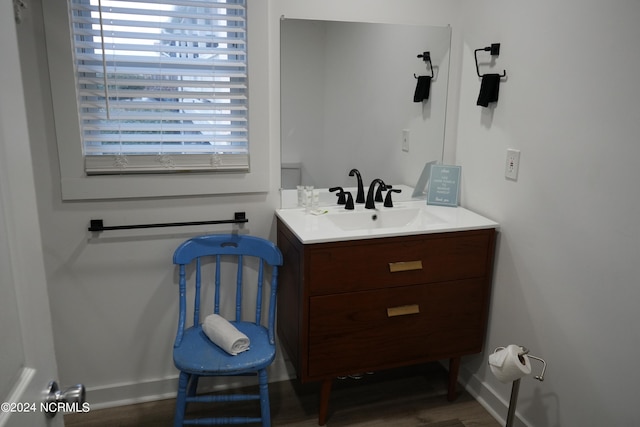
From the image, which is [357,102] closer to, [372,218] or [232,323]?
[372,218]

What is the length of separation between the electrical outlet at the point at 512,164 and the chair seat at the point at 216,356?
1.23m

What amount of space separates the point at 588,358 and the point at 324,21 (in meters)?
1.72

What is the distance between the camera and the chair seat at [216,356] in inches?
69.7

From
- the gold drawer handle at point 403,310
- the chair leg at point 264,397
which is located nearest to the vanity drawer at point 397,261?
the gold drawer handle at point 403,310

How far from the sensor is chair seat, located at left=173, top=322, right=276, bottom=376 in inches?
69.7

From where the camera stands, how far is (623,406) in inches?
62.8

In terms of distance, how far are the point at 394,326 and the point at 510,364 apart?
506mm

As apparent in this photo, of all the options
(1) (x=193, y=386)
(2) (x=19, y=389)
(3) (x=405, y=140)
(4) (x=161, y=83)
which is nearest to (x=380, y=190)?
(3) (x=405, y=140)

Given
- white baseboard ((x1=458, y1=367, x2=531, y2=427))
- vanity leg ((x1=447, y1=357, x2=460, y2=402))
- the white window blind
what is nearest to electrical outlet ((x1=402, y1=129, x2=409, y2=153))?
the white window blind

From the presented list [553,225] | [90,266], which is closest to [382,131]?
[553,225]

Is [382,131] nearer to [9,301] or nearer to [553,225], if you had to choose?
[553,225]

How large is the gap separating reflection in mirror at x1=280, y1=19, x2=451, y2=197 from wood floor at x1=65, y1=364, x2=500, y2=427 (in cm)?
103

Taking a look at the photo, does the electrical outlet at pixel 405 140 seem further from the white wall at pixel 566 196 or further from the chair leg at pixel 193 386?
the chair leg at pixel 193 386

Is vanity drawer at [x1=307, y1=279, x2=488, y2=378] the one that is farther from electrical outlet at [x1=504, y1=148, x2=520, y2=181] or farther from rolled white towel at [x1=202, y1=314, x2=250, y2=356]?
electrical outlet at [x1=504, y1=148, x2=520, y2=181]
